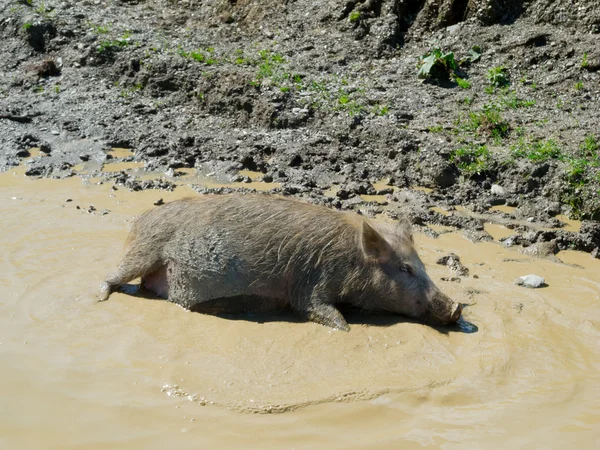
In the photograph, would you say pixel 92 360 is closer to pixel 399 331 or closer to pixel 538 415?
pixel 399 331

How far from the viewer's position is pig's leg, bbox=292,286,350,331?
19.9 feet

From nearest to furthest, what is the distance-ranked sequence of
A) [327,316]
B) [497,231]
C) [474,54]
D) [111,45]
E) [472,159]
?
[327,316], [497,231], [472,159], [474,54], [111,45]

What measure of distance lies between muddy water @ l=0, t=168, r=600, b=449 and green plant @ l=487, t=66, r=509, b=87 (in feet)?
15.9

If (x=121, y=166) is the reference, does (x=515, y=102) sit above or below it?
above

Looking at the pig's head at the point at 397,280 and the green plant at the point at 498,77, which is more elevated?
the green plant at the point at 498,77

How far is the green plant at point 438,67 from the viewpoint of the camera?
38.5ft

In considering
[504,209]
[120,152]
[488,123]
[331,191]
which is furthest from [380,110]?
[120,152]

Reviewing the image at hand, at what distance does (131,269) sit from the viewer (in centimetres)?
662

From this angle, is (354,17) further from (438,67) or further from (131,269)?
(131,269)

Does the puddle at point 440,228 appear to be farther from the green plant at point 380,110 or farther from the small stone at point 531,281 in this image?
the green plant at point 380,110

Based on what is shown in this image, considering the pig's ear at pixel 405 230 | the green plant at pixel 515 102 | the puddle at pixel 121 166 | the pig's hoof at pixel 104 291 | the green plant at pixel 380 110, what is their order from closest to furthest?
1. the pig's hoof at pixel 104 291
2. the pig's ear at pixel 405 230
3. the puddle at pixel 121 166
4. the green plant at pixel 515 102
5. the green plant at pixel 380 110

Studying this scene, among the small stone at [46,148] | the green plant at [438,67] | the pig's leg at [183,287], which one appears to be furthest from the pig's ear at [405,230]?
the small stone at [46,148]

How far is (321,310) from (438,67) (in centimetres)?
696

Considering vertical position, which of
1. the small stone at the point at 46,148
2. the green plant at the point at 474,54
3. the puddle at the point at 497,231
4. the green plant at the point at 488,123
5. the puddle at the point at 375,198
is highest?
the green plant at the point at 474,54
